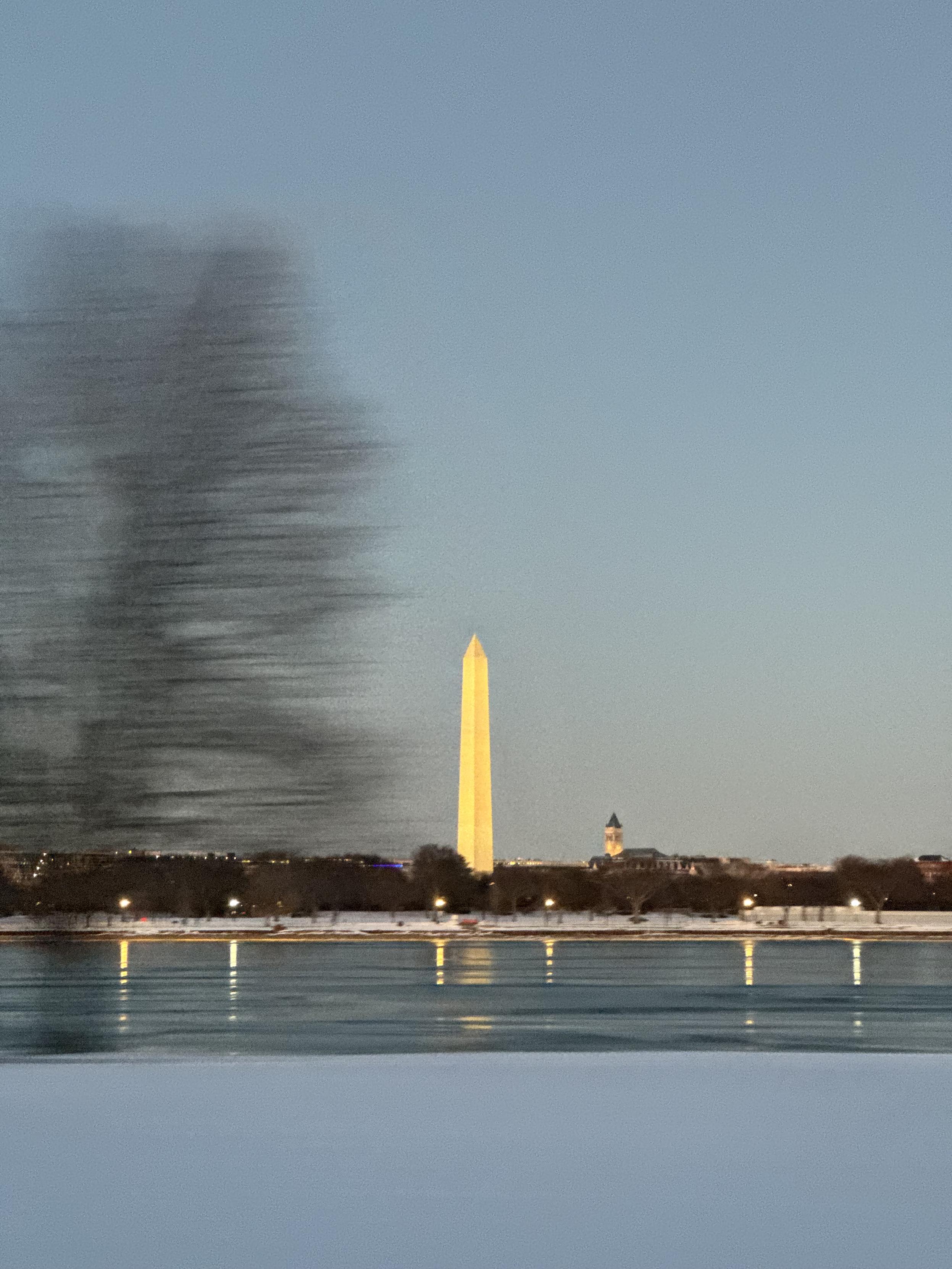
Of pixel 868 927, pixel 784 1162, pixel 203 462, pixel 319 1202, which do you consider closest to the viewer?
pixel 319 1202

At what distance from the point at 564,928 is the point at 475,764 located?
5431 centimetres

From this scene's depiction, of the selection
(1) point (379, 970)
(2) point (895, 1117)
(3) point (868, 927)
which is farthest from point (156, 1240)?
(3) point (868, 927)

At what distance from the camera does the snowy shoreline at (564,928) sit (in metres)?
99.6

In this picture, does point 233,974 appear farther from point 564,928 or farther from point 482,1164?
point 482,1164

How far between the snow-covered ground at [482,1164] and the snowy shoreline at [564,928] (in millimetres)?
83081

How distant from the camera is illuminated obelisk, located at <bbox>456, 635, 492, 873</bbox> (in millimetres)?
53312

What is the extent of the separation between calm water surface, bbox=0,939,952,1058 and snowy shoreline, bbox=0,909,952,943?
6.98 metres

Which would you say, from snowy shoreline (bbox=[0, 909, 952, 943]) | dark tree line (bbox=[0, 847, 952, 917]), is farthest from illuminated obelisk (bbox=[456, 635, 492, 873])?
snowy shoreline (bbox=[0, 909, 952, 943])

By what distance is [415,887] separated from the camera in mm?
62688

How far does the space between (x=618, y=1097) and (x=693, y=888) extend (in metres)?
117

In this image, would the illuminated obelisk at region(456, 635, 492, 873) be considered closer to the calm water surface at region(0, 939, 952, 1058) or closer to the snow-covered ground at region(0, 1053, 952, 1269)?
the calm water surface at region(0, 939, 952, 1058)

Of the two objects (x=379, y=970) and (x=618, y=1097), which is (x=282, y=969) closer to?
(x=379, y=970)

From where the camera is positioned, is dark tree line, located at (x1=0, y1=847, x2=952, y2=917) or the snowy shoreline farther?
the snowy shoreline

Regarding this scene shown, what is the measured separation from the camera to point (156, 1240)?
375 cm
